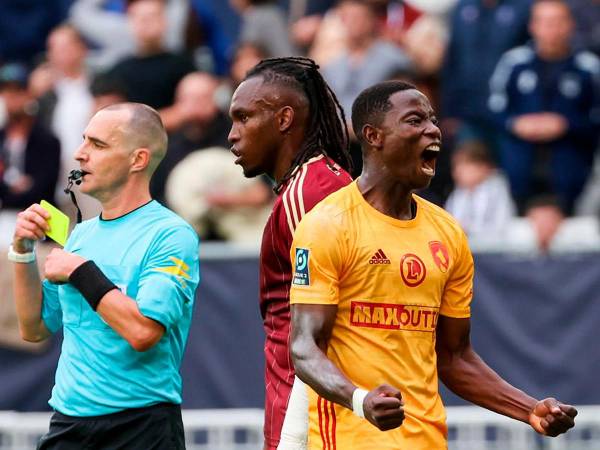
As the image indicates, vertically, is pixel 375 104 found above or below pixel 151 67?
above

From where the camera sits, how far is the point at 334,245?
5930 millimetres

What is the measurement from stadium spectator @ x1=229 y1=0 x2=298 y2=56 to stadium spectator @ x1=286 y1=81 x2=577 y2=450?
7.76 metres

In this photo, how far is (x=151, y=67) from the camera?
1352 centimetres

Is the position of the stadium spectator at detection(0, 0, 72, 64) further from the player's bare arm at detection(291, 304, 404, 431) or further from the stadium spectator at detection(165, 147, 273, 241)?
the player's bare arm at detection(291, 304, 404, 431)

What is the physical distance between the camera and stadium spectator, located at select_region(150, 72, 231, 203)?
41.2 ft

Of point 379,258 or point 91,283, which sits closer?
point 379,258

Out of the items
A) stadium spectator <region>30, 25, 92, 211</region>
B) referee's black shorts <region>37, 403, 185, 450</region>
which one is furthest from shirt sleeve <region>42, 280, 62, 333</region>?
stadium spectator <region>30, 25, 92, 211</region>

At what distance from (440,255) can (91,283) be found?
1.45 meters

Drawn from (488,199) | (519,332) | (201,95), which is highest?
(201,95)

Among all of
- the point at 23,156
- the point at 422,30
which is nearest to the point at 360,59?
the point at 422,30

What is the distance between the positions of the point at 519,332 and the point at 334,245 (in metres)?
5.71

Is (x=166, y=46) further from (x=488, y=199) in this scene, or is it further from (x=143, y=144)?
(x=143, y=144)

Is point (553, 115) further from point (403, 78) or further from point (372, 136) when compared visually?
point (372, 136)

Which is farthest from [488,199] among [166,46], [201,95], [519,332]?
[166,46]
